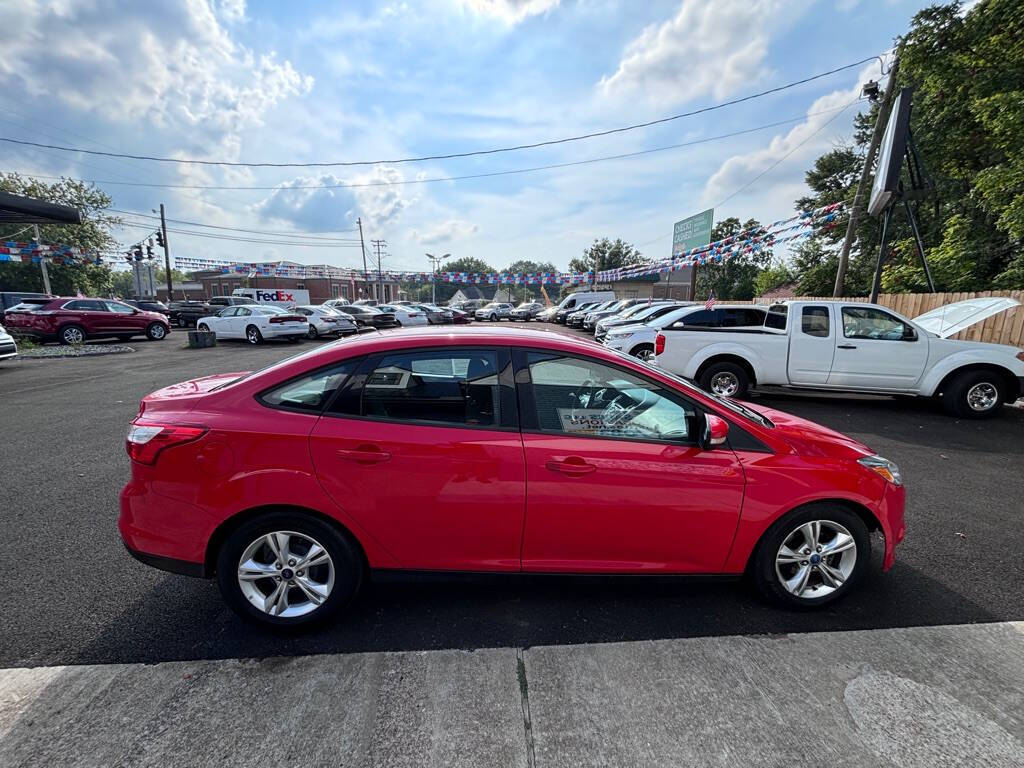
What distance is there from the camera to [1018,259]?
13.3 meters

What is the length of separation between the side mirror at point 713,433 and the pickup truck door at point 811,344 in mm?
6073

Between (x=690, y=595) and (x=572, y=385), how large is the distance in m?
1.46

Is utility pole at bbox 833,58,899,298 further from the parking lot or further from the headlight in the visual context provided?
the headlight

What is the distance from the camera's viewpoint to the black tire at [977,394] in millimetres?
6555

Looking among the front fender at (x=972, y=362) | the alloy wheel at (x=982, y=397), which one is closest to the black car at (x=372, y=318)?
the front fender at (x=972, y=362)

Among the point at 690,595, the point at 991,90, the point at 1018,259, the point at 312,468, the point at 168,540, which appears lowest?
the point at 690,595

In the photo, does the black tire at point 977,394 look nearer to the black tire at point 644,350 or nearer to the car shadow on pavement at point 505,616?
the black tire at point 644,350

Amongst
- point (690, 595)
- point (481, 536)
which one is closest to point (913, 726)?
point (690, 595)

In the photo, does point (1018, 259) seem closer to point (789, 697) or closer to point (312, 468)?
point (789, 697)

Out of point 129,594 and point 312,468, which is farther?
point 129,594

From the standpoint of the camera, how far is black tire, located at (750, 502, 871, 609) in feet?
7.99

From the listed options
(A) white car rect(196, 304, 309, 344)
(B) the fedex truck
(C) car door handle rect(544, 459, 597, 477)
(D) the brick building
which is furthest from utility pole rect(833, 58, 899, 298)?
(D) the brick building

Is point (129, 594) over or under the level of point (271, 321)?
under

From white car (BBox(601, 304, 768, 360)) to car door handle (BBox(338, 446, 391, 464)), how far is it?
22.1 feet
